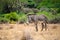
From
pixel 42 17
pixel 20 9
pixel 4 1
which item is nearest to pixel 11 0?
pixel 4 1

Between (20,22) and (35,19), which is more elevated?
(35,19)

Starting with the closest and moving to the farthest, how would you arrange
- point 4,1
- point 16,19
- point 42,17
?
1. point 4,1
2. point 42,17
3. point 16,19

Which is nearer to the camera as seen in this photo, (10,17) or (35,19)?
(35,19)

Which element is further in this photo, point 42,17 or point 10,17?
point 10,17

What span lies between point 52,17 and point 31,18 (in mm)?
6951

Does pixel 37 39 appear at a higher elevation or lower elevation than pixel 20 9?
higher

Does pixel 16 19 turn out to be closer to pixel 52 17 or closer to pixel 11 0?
pixel 52 17

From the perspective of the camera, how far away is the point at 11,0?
1166cm

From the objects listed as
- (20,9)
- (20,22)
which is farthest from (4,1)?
(20,9)

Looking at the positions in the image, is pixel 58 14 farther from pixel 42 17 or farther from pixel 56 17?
pixel 42 17

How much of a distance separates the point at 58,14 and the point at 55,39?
457 inches

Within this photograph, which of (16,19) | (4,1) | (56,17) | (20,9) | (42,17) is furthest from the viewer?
(20,9)

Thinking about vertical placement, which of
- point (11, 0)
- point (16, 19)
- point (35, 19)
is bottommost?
point (16, 19)

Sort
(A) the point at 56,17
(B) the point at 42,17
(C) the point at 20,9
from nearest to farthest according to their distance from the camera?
(B) the point at 42,17 → (A) the point at 56,17 → (C) the point at 20,9
